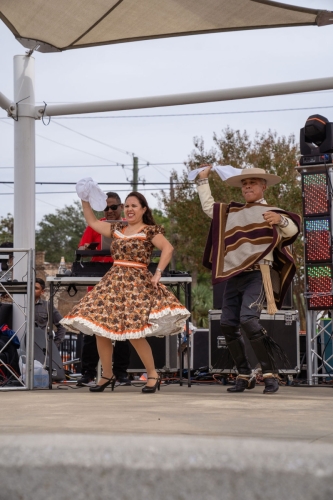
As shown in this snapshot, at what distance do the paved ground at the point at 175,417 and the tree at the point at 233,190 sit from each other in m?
19.2

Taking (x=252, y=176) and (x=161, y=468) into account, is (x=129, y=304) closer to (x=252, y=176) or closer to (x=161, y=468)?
(x=252, y=176)

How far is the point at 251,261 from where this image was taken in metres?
6.52

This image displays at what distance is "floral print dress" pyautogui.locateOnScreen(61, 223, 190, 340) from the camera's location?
660cm

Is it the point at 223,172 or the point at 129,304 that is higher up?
the point at 223,172

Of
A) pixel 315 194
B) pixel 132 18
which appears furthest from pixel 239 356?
pixel 132 18

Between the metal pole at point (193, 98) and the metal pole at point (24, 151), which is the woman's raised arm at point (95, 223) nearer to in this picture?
the metal pole at point (24, 151)

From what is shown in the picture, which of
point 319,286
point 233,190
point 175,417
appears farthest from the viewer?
point 233,190

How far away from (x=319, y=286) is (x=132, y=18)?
3.71 meters

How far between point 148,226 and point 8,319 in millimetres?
2559

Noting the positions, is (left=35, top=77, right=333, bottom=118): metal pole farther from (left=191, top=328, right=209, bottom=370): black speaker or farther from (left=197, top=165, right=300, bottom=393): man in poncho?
(left=191, top=328, right=209, bottom=370): black speaker

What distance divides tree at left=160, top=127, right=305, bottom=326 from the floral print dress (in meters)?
17.3

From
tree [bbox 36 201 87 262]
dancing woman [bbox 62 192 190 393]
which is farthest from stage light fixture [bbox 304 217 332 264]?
tree [bbox 36 201 87 262]

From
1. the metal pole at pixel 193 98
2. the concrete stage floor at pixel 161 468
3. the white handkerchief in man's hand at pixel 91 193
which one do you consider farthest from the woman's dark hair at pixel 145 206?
the concrete stage floor at pixel 161 468

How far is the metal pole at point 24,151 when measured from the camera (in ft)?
30.6
